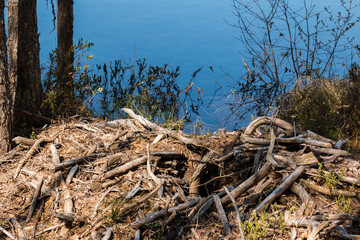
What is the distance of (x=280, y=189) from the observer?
420 cm

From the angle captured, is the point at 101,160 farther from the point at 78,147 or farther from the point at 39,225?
the point at 39,225

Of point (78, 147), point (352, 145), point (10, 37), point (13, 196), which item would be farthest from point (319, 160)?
point (10, 37)

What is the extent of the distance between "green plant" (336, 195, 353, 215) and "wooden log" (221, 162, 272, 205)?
815 mm

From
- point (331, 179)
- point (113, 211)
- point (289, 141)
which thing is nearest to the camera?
point (113, 211)

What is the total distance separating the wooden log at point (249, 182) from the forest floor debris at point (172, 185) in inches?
0.4

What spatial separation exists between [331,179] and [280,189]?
70 cm

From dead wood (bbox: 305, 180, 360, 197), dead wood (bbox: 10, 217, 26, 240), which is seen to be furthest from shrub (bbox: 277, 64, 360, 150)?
dead wood (bbox: 10, 217, 26, 240)

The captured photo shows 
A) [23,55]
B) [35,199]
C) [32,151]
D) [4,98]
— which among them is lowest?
[35,199]

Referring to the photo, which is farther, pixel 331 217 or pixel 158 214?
pixel 158 214

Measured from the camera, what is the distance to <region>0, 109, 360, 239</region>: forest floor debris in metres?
3.89

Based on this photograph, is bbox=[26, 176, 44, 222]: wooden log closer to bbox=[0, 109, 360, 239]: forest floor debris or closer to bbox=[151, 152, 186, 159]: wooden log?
bbox=[0, 109, 360, 239]: forest floor debris

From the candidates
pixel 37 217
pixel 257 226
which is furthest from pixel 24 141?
pixel 257 226

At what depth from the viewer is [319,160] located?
15.8ft

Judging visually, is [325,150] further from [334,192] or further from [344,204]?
[344,204]
